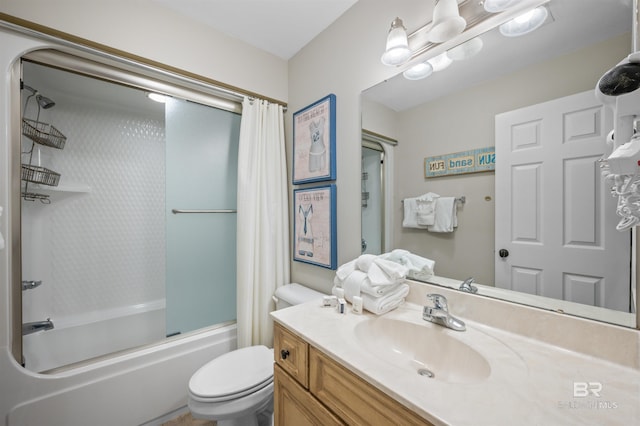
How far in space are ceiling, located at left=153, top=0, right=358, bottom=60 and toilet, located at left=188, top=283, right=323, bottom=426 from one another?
1957mm

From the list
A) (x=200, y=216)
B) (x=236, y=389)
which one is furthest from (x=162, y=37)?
(x=236, y=389)

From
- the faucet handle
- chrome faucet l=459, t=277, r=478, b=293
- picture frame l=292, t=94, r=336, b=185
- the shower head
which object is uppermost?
the shower head

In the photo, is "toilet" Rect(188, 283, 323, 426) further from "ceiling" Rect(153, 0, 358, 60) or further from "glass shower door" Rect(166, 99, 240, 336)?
"ceiling" Rect(153, 0, 358, 60)

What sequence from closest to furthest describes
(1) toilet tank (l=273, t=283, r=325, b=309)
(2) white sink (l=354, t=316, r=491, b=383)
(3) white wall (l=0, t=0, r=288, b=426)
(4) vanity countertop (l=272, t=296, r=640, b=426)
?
(4) vanity countertop (l=272, t=296, r=640, b=426) → (2) white sink (l=354, t=316, r=491, b=383) → (3) white wall (l=0, t=0, r=288, b=426) → (1) toilet tank (l=273, t=283, r=325, b=309)

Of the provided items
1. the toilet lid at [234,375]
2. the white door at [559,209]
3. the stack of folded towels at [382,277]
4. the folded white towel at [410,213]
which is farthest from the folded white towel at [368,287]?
the toilet lid at [234,375]

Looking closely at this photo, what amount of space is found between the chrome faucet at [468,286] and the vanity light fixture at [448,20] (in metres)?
0.93

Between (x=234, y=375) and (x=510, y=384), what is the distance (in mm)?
1135

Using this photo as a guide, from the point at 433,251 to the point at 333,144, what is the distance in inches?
31.7

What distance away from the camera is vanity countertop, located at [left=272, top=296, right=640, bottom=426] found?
1.60ft

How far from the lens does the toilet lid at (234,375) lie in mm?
1102

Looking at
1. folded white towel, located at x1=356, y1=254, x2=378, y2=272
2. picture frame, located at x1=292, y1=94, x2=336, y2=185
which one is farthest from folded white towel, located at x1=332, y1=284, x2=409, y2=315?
picture frame, located at x1=292, y1=94, x2=336, y2=185

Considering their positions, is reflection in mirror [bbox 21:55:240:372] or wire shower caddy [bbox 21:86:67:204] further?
reflection in mirror [bbox 21:55:240:372]

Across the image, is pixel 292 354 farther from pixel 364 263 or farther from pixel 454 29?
pixel 454 29

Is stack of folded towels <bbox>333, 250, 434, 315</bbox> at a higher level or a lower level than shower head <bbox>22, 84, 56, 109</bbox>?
lower
